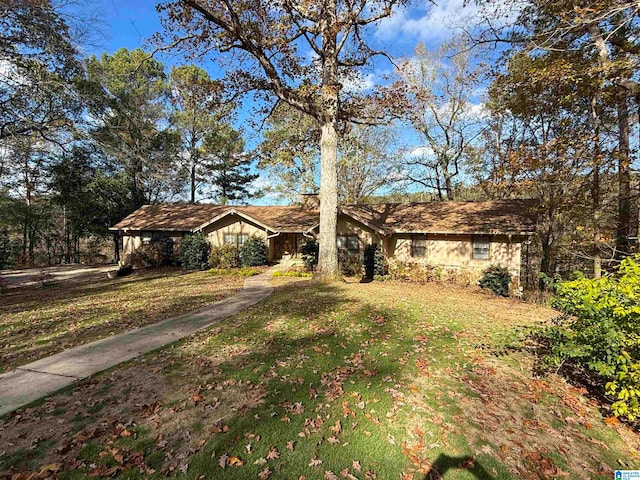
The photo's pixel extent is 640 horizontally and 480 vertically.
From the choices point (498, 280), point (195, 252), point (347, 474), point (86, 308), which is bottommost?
point (347, 474)

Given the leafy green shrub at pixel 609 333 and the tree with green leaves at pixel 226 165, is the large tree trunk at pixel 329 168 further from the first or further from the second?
the tree with green leaves at pixel 226 165

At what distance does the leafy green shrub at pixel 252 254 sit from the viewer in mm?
19609

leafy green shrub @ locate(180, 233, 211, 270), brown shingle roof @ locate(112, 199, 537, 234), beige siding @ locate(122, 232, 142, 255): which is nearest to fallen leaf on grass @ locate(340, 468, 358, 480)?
brown shingle roof @ locate(112, 199, 537, 234)

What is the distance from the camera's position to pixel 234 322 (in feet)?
26.1

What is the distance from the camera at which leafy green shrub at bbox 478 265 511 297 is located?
14.9 metres

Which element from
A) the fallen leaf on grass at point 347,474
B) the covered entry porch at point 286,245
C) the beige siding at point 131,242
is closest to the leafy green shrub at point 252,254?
the covered entry porch at point 286,245

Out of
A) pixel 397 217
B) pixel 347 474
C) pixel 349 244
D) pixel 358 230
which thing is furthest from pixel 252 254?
pixel 347 474

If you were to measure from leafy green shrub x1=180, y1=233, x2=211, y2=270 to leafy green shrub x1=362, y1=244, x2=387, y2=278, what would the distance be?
32.8 feet

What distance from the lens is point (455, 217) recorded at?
58.3ft

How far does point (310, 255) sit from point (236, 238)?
5.72 metres

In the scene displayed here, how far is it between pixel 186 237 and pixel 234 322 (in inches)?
557

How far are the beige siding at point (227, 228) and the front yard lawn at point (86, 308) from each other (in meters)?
4.58

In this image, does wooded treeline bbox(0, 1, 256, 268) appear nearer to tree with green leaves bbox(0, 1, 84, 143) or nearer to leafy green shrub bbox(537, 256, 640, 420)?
tree with green leaves bbox(0, 1, 84, 143)

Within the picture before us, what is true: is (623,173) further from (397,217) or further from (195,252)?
(195,252)
